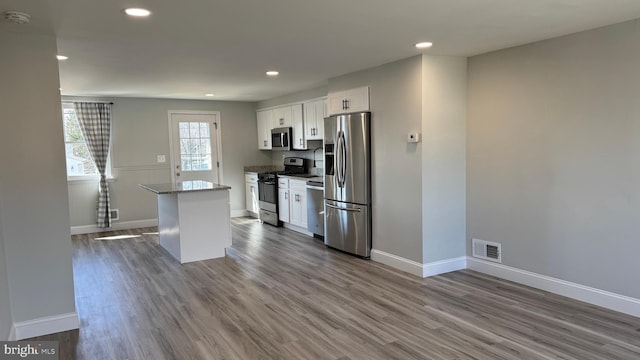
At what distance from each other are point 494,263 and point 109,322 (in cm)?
367

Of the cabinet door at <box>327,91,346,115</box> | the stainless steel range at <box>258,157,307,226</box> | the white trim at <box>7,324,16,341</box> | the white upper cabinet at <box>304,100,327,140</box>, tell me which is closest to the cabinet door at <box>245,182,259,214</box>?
the stainless steel range at <box>258,157,307,226</box>

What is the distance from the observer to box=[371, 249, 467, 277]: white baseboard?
14.2 feet

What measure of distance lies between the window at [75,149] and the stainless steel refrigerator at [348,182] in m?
4.22

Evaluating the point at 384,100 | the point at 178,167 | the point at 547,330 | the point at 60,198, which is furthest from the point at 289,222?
the point at 547,330

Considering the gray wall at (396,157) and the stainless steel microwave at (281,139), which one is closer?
the gray wall at (396,157)

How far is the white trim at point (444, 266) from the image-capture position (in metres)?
4.33

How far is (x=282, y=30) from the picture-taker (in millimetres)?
3152

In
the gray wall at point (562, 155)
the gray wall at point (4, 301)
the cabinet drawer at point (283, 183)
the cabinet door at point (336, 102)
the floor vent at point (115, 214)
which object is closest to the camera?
the gray wall at point (4, 301)

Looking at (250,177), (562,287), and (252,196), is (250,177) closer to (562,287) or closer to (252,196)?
(252,196)

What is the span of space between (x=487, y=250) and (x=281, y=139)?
4142 millimetres

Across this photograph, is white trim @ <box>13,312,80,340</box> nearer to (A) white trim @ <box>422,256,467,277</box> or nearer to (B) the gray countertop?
(A) white trim @ <box>422,256,467,277</box>

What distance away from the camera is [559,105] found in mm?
3629

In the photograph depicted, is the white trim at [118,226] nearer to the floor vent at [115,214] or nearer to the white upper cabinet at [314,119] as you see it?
the floor vent at [115,214]

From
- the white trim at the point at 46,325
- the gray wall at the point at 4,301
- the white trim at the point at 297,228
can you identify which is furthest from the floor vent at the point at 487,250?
the gray wall at the point at 4,301
